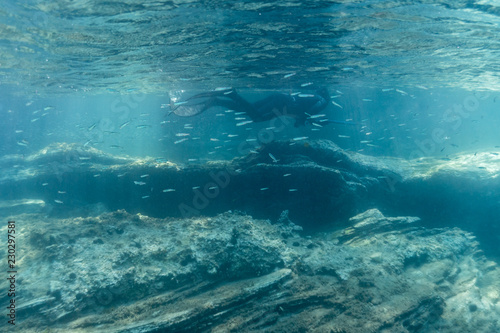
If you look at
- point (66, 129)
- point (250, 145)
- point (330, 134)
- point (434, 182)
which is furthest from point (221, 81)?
point (66, 129)

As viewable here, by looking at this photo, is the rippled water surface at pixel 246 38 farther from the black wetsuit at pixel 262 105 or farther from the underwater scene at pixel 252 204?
the black wetsuit at pixel 262 105

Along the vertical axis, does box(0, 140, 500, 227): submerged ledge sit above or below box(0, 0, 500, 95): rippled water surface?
below

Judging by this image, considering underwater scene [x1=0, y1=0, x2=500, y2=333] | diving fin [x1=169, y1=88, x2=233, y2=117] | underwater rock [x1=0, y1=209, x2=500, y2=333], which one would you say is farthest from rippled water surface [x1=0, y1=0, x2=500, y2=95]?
underwater rock [x1=0, y1=209, x2=500, y2=333]

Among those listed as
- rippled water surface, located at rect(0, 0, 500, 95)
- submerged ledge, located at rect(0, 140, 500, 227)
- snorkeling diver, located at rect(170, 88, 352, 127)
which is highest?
rippled water surface, located at rect(0, 0, 500, 95)

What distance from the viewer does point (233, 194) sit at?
1162 centimetres

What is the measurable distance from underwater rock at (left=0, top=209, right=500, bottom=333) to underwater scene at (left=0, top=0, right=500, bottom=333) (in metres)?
0.04

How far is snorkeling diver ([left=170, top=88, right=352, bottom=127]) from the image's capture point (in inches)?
516

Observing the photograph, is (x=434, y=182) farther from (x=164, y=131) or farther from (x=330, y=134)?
(x=164, y=131)

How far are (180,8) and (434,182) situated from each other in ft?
45.9

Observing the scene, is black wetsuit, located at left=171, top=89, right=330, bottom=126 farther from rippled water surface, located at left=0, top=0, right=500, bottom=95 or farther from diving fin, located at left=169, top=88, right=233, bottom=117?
rippled water surface, located at left=0, top=0, right=500, bottom=95

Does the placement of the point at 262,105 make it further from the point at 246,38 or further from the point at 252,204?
the point at 252,204

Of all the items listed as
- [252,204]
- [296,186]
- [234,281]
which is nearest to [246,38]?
[296,186]

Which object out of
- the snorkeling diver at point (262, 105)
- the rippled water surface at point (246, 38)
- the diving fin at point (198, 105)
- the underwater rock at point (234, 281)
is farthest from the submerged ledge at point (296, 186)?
the rippled water surface at point (246, 38)

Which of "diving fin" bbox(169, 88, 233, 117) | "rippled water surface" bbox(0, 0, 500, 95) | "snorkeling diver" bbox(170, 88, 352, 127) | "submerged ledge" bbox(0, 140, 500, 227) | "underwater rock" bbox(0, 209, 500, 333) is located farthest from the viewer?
"snorkeling diver" bbox(170, 88, 352, 127)
